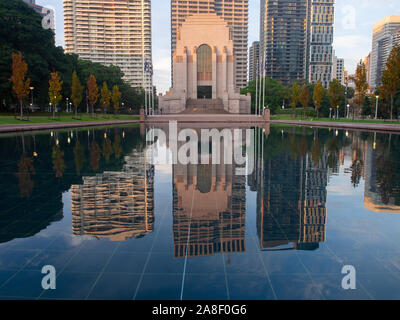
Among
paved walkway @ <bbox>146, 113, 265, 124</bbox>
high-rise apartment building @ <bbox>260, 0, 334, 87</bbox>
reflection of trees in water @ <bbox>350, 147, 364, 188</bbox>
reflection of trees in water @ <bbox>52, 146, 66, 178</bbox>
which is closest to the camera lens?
reflection of trees in water @ <bbox>350, 147, 364, 188</bbox>

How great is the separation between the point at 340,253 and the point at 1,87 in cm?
5290

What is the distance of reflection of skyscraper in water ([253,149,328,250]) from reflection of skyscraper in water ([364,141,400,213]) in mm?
1055

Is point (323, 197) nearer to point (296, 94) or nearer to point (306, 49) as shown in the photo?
point (296, 94)

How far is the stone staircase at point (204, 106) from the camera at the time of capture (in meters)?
64.8

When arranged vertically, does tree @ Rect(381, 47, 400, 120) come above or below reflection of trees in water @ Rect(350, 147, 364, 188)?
above

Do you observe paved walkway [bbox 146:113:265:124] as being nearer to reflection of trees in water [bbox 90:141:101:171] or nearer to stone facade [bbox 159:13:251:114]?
stone facade [bbox 159:13:251:114]

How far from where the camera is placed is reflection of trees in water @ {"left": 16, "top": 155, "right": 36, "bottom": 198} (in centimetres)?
821

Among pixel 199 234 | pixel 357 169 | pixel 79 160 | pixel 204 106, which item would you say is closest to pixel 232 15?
pixel 204 106

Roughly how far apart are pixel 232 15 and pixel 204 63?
102 meters

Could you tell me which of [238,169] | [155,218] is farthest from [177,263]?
[238,169]

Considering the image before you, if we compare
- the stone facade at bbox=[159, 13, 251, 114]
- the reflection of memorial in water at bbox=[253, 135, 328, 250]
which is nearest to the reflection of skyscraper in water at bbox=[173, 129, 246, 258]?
the reflection of memorial in water at bbox=[253, 135, 328, 250]

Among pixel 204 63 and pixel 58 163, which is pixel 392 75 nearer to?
pixel 204 63

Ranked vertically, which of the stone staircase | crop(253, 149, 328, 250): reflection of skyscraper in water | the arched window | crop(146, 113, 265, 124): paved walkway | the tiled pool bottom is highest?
the arched window

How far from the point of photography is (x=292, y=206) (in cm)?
696
